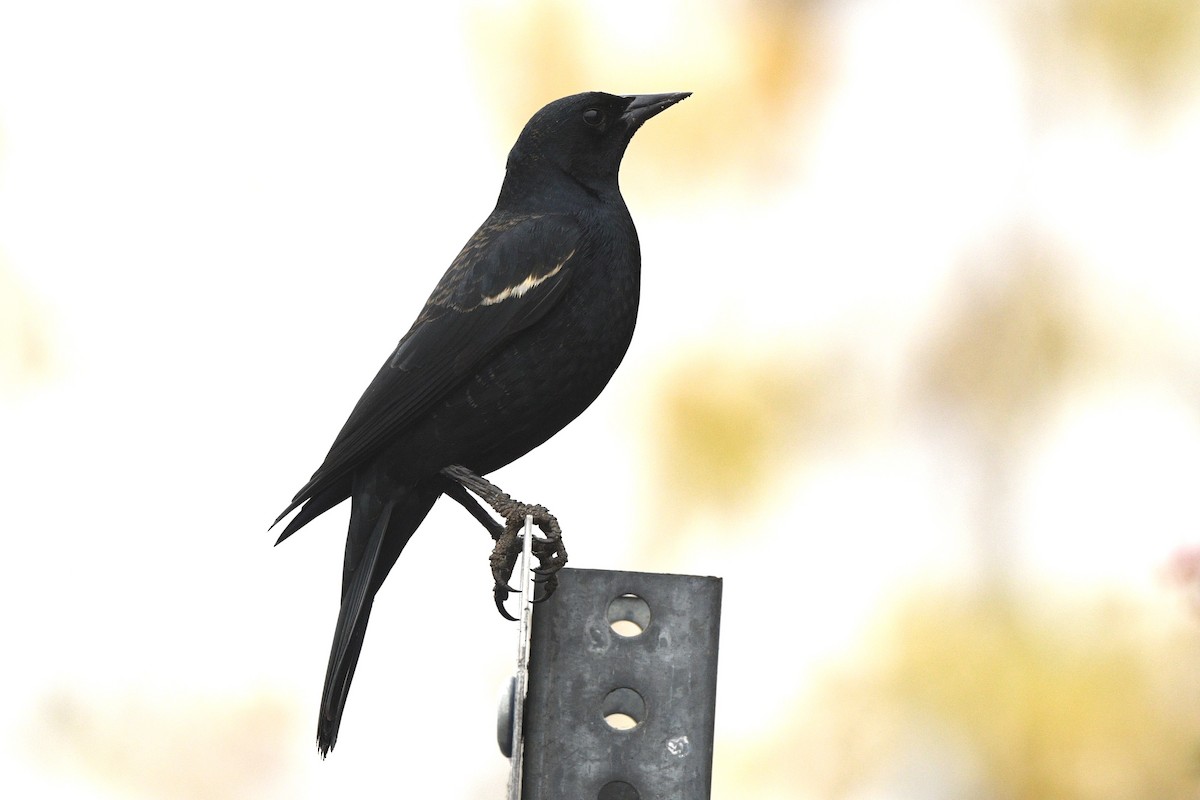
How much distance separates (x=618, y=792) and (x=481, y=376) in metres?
1.34

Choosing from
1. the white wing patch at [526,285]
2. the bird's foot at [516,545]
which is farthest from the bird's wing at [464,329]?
the bird's foot at [516,545]

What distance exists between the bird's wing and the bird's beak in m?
0.44

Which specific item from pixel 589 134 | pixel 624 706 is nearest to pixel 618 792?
pixel 624 706

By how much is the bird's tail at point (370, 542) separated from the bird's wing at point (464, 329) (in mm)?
118

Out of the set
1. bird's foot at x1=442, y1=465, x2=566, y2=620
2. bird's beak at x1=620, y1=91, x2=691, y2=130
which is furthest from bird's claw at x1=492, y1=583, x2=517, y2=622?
bird's beak at x1=620, y1=91, x2=691, y2=130

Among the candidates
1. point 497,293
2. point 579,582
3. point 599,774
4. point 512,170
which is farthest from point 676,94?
point 599,774

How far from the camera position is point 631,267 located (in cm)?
357

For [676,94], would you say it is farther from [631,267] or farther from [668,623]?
[668,623]

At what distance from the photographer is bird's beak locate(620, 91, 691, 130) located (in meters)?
3.89

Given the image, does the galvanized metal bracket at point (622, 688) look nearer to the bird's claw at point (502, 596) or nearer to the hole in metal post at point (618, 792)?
the hole in metal post at point (618, 792)

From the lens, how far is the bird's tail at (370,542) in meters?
3.53

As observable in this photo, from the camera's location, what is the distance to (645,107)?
3.89 m

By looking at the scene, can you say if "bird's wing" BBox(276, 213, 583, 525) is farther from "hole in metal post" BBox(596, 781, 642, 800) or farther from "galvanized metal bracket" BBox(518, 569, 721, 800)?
"hole in metal post" BBox(596, 781, 642, 800)

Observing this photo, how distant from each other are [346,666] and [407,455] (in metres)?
0.57
